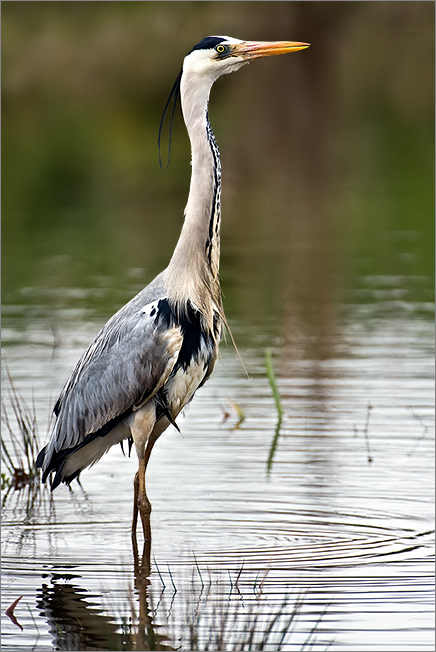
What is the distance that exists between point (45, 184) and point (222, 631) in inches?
769

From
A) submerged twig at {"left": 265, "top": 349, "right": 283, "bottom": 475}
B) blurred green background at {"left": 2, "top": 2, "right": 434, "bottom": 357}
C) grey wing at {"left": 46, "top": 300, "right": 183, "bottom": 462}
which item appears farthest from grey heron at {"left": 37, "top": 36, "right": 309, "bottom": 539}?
blurred green background at {"left": 2, "top": 2, "right": 434, "bottom": 357}

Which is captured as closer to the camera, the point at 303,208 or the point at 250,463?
the point at 250,463

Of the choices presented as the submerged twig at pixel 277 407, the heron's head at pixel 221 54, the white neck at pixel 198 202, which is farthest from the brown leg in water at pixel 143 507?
the heron's head at pixel 221 54

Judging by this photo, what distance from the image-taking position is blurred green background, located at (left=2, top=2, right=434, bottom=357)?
45.7 ft

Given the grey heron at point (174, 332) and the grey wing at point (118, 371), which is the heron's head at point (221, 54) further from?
the grey wing at point (118, 371)

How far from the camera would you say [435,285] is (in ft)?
44.0

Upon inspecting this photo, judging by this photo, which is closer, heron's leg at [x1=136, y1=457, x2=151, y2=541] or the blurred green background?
heron's leg at [x1=136, y1=457, x2=151, y2=541]

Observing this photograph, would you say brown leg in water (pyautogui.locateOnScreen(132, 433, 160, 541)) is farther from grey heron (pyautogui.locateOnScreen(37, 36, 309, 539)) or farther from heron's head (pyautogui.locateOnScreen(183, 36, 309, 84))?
heron's head (pyautogui.locateOnScreen(183, 36, 309, 84))

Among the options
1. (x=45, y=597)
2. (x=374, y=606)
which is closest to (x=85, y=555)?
(x=45, y=597)

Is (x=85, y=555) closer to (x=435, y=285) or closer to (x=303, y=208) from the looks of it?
(x=435, y=285)

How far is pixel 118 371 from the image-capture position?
6.11 meters

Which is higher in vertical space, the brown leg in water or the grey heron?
the grey heron

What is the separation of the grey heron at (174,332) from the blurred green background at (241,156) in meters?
4.35

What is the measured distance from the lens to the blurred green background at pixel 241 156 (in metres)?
13.9
